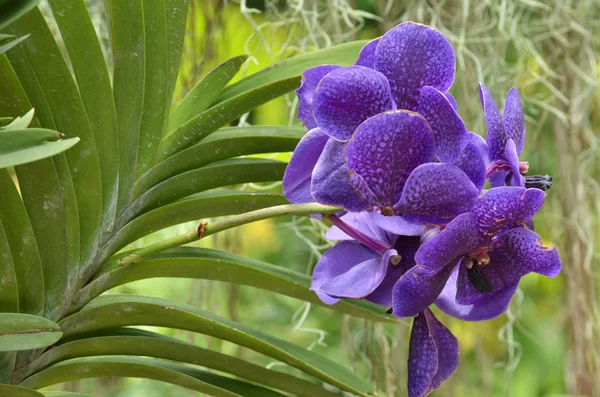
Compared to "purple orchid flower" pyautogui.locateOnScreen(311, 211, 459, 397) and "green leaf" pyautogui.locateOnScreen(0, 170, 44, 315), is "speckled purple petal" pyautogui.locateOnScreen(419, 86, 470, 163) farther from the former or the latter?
"green leaf" pyautogui.locateOnScreen(0, 170, 44, 315)

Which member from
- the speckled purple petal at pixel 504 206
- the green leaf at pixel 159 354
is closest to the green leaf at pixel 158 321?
the green leaf at pixel 159 354

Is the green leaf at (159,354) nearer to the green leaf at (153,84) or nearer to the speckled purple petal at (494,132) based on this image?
the green leaf at (153,84)

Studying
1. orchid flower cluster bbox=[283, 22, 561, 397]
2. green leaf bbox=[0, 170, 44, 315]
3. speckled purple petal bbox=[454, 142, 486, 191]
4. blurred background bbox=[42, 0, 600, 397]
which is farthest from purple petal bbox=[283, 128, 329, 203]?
blurred background bbox=[42, 0, 600, 397]

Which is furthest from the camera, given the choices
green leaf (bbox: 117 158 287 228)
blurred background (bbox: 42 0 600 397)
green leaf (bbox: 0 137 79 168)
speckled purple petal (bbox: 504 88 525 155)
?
blurred background (bbox: 42 0 600 397)

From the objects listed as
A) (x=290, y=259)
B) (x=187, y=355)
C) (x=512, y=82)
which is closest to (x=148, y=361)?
(x=187, y=355)

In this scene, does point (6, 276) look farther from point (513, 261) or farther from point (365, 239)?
point (513, 261)

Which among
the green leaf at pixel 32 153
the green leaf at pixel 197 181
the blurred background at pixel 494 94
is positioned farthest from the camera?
the blurred background at pixel 494 94

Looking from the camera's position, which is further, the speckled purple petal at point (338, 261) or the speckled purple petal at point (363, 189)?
the speckled purple petal at point (338, 261)
